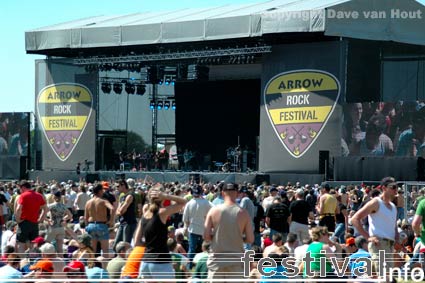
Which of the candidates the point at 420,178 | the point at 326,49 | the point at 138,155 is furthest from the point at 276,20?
the point at 138,155

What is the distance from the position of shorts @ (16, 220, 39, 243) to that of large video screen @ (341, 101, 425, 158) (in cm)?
1827

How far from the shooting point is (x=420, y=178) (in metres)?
30.3

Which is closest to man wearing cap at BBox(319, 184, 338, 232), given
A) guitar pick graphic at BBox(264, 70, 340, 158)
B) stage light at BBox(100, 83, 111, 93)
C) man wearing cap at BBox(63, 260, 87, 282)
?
man wearing cap at BBox(63, 260, 87, 282)

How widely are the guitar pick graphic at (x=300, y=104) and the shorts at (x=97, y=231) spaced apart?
728 inches

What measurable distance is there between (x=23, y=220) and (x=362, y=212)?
6104mm

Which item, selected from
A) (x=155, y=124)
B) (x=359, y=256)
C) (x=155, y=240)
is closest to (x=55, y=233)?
(x=359, y=256)

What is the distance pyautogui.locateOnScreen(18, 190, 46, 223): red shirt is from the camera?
49.1 feet

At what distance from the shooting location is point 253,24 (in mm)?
33438

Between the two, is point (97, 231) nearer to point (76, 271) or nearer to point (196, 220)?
point (196, 220)

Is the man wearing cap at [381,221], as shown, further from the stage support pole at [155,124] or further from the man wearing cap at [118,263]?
the stage support pole at [155,124]

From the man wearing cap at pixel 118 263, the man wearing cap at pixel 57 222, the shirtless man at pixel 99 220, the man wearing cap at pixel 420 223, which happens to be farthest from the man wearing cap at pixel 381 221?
the man wearing cap at pixel 57 222

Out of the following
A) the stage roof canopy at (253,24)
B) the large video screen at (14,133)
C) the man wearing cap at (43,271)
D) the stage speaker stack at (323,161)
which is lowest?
the man wearing cap at (43,271)

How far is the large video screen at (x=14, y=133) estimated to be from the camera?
40.1m

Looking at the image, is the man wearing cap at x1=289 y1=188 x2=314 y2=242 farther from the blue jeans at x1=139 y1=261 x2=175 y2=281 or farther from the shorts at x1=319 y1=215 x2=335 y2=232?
the blue jeans at x1=139 y1=261 x2=175 y2=281
